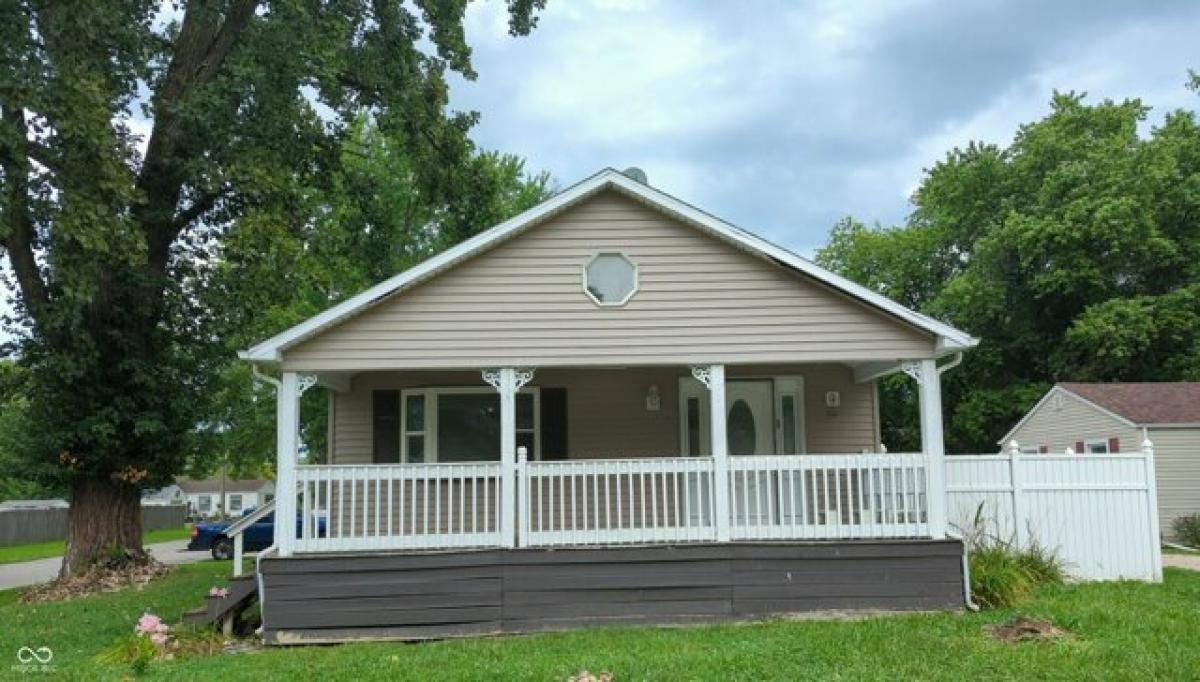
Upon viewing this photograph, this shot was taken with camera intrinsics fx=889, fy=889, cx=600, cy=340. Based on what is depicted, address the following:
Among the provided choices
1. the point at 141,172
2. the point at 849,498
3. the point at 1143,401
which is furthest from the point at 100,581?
the point at 1143,401

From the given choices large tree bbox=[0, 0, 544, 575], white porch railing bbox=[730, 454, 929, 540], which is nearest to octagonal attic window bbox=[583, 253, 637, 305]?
white porch railing bbox=[730, 454, 929, 540]

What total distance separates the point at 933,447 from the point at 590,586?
3.86 metres

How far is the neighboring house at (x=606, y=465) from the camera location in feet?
29.3

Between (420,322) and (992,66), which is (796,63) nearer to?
(992,66)

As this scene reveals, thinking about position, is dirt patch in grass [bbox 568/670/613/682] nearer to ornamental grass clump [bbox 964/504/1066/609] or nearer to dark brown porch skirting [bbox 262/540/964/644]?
dark brown porch skirting [bbox 262/540/964/644]

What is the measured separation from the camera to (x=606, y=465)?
9234 mm

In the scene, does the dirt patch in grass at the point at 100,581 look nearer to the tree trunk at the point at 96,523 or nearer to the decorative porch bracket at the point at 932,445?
the tree trunk at the point at 96,523

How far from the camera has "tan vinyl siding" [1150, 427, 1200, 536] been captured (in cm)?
2048

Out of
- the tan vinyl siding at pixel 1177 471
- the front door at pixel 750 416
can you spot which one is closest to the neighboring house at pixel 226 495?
the tan vinyl siding at pixel 1177 471

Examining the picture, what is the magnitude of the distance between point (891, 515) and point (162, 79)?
1402 cm

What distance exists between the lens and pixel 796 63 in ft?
52.7

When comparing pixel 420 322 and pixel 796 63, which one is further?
pixel 796 63

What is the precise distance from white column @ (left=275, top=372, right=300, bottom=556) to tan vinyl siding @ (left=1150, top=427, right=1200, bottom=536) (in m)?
19.5

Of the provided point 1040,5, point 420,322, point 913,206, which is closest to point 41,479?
point 420,322
